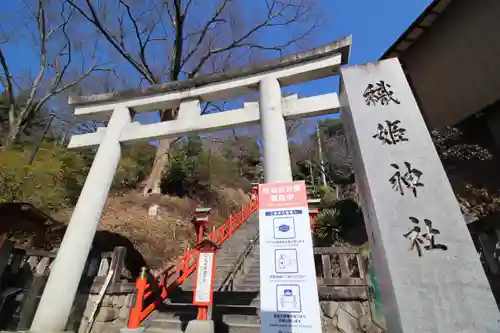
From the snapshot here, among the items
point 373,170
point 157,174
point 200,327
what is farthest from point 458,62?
point 157,174

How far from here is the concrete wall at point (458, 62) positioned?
787cm

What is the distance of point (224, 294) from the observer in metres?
6.40

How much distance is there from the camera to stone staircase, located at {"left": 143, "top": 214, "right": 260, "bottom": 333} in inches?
197

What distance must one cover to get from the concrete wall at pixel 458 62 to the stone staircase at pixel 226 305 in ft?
28.7

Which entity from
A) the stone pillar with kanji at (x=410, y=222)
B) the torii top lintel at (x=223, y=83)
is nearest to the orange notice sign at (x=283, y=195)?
the stone pillar with kanji at (x=410, y=222)

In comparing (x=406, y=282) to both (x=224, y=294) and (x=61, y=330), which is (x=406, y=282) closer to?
(x=61, y=330)

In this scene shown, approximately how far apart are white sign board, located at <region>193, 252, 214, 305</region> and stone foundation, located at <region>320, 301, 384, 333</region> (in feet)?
7.16

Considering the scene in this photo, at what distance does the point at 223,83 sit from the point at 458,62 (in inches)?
345

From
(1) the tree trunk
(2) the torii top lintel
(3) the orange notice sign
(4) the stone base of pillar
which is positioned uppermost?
(1) the tree trunk

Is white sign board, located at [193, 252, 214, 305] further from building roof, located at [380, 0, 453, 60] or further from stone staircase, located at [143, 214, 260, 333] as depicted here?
building roof, located at [380, 0, 453, 60]

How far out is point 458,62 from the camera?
8961mm

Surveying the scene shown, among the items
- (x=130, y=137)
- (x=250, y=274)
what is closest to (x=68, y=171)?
(x=130, y=137)

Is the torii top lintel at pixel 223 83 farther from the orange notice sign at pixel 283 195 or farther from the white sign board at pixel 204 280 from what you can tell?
the white sign board at pixel 204 280

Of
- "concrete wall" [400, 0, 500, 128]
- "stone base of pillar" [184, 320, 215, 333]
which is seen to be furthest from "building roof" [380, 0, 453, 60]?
"stone base of pillar" [184, 320, 215, 333]
